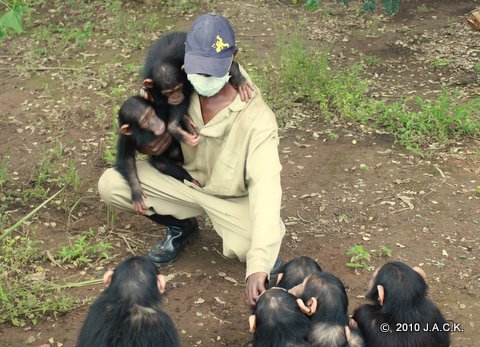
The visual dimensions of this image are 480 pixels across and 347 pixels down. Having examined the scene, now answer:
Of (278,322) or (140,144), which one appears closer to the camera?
(278,322)

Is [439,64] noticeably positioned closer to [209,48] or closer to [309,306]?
[209,48]

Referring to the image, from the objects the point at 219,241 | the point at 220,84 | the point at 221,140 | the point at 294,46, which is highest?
the point at 220,84

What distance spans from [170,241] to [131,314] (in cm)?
162

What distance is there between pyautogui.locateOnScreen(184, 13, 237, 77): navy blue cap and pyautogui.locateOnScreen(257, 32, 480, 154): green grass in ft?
9.01

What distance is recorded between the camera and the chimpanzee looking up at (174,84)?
15.1 feet

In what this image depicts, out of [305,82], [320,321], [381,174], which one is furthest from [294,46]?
[320,321]

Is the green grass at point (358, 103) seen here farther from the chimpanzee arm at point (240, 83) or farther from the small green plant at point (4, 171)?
the small green plant at point (4, 171)

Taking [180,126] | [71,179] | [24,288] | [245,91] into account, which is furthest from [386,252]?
[71,179]

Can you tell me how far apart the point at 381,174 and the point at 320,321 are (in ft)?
8.74

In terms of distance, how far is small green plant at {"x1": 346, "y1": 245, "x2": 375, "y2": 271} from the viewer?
5.06 meters

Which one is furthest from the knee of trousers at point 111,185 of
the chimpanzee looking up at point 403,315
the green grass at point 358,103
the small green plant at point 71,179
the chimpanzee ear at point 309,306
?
the green grass at point 358,103

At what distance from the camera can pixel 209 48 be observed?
423cm

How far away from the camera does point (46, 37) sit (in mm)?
8672

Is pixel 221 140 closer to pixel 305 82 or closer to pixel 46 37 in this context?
pixel 305 82
